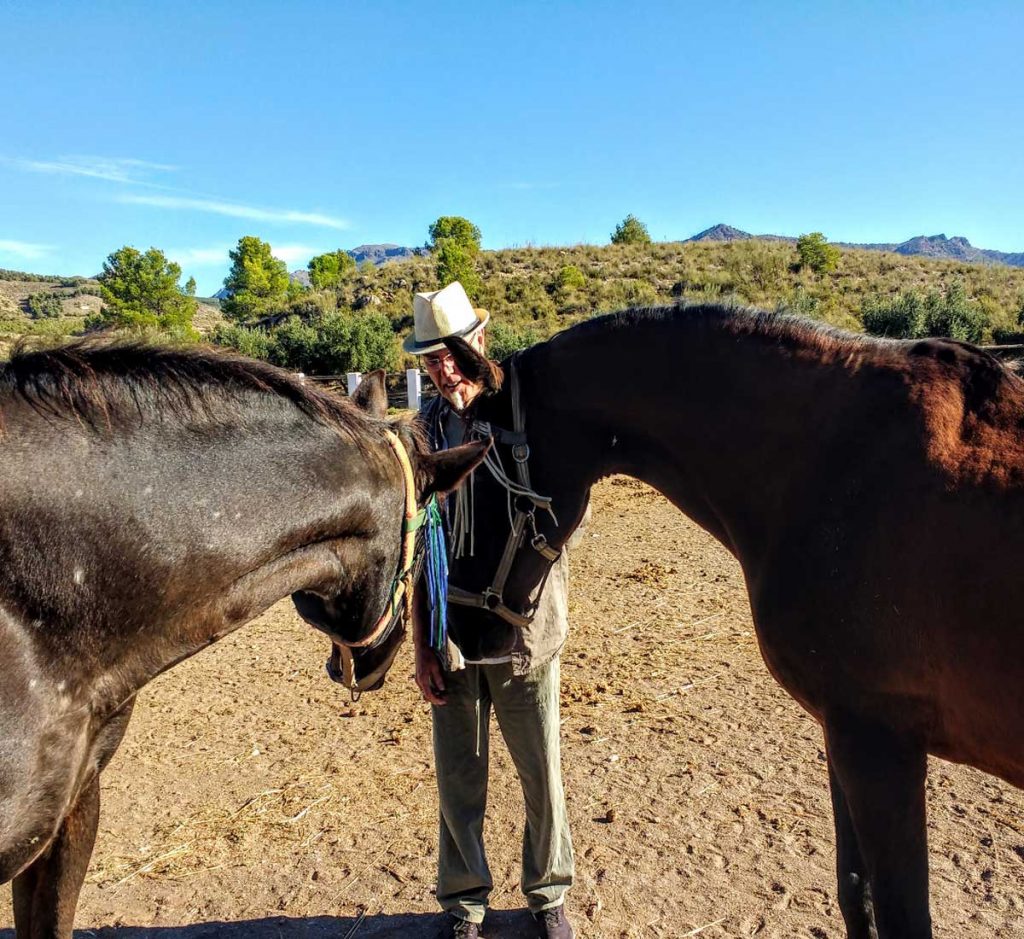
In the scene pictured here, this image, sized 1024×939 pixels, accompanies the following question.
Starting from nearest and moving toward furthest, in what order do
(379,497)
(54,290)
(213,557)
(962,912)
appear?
(213,557)
(379,497)
(962,912)
(54,290)

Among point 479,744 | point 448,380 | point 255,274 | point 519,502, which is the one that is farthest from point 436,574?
point 255,274

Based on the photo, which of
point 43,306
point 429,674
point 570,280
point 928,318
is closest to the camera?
point 429,674

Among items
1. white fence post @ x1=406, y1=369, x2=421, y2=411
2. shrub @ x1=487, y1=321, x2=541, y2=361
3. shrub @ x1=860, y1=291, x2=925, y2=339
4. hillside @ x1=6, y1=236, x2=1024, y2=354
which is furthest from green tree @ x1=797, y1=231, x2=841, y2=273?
white fence post @ x1=406, y1=369, x2=421, y2=411

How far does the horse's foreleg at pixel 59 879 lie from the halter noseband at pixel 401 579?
2.41ft

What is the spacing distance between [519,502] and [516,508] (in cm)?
2

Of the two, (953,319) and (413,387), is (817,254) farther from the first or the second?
(413,387)

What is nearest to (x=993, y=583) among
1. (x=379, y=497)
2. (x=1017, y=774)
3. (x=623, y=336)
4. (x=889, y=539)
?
(x=889, y=539)

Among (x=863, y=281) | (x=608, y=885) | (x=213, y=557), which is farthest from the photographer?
(x=863, y=281)

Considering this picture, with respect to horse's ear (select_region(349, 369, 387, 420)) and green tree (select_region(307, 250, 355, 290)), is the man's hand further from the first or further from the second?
green tree (select_region(307, 250, 355, 290))

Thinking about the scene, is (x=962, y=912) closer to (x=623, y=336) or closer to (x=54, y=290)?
(x=623, y=336)

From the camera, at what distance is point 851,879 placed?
7.52 ft

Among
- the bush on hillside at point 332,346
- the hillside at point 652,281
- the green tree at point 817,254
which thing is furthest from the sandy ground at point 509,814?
the green tree at point 817,254

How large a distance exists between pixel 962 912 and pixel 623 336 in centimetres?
249

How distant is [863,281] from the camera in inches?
1416
